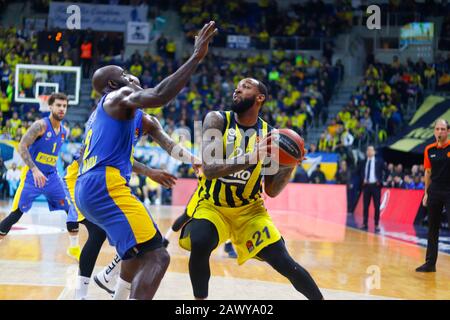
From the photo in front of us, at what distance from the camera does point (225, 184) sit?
5145mm

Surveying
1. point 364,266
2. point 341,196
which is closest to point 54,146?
point 364,266

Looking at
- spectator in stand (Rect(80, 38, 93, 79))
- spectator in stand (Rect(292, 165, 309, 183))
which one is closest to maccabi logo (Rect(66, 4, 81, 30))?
spectator in stand (Rect(80, 38, 93, 79))

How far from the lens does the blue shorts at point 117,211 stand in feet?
14.0

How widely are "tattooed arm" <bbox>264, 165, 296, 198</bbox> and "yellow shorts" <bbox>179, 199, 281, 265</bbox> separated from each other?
166mm

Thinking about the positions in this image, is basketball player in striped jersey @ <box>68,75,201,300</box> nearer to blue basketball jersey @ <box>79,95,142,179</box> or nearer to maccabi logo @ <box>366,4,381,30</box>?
blue basketball jersey @ <box>79,95,142,179</box>

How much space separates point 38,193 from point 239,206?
3.81 metres

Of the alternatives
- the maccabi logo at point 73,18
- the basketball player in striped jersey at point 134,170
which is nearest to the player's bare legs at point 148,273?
the basketball player in striped jersey at point 134,170

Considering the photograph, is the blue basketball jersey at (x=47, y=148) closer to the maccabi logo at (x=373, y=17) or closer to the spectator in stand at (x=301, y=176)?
the spectator in stand at (x=301, y=176)

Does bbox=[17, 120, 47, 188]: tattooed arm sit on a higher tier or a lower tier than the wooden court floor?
higher

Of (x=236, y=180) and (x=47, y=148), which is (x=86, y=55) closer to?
(x=47, y=148)

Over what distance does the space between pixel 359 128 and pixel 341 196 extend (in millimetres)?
3769

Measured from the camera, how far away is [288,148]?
15.3 ft

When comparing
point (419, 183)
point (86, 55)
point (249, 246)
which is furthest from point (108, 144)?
point (86, 55)

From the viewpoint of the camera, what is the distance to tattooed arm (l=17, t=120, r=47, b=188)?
7.54 m
